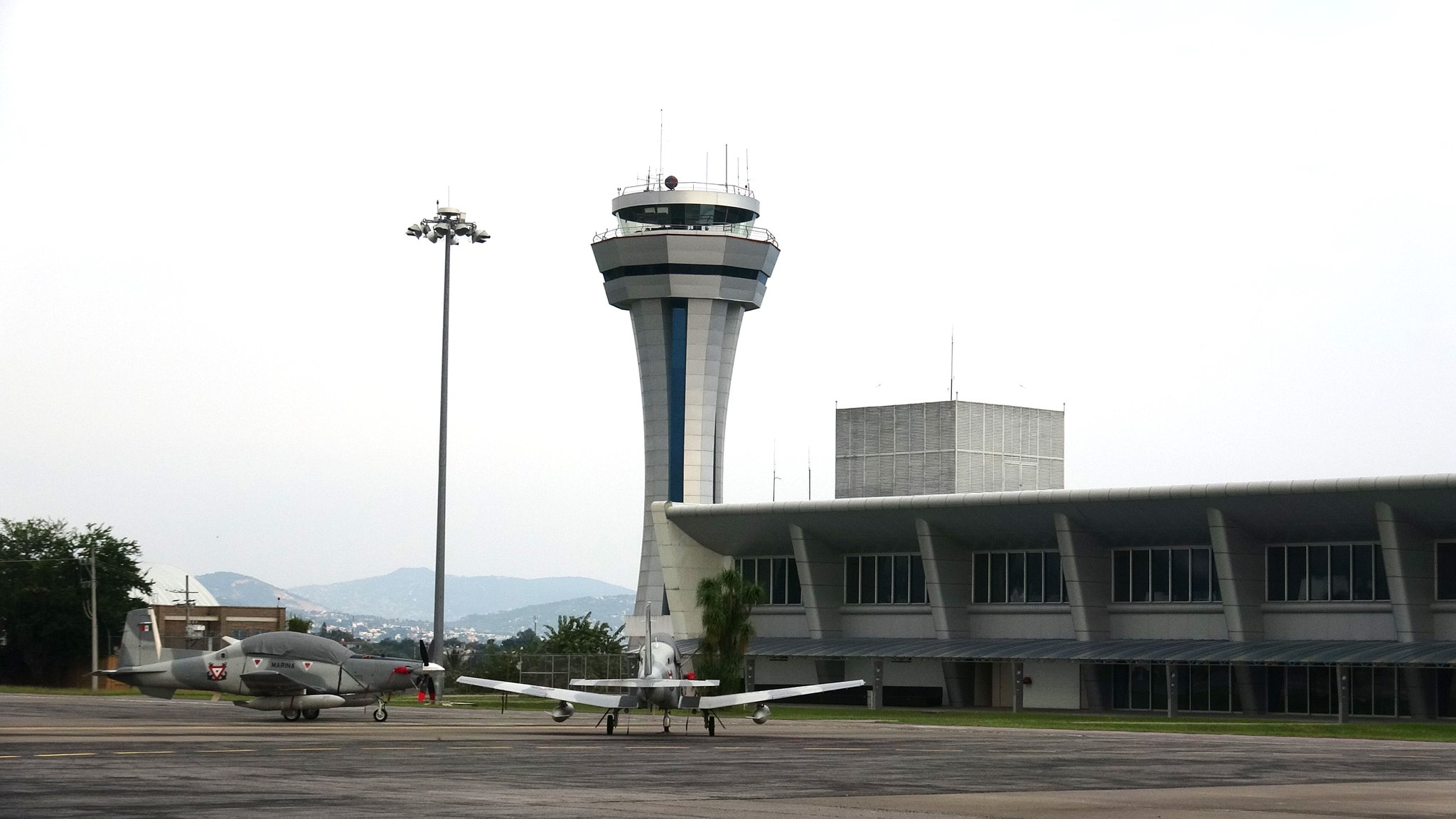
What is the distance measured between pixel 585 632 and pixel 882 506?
216ft

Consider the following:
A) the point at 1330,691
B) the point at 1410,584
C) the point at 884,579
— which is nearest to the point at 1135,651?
the point at 1330,691

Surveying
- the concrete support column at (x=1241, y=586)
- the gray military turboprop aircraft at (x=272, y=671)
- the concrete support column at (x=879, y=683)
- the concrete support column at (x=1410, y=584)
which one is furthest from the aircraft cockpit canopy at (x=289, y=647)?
the concrete support column at (x=1410, y=584)

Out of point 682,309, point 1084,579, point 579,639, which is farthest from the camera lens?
point 579,639

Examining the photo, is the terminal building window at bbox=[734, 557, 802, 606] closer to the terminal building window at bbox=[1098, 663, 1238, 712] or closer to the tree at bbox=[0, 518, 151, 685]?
the terminal building window at bbox=[1098, 663, 1238, 712]

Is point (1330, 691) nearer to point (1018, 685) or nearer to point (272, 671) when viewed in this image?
point (1018, 685)

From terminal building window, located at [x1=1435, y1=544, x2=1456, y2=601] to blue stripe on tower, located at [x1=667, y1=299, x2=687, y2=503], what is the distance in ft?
208

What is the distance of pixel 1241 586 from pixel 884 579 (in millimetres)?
21410

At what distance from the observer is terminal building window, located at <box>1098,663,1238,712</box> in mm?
73688

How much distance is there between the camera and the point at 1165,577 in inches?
3034

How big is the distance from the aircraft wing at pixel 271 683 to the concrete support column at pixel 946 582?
42.4m

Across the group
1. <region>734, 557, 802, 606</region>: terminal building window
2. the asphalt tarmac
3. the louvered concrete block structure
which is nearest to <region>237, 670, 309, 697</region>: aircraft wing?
the asphalt tarmac

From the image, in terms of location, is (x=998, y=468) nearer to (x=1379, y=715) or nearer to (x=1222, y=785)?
(x=1379, y=715)

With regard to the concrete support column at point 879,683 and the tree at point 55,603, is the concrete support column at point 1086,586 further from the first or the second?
the tree at point 55,603

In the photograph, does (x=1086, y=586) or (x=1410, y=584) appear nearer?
(x=1410, y=584)
